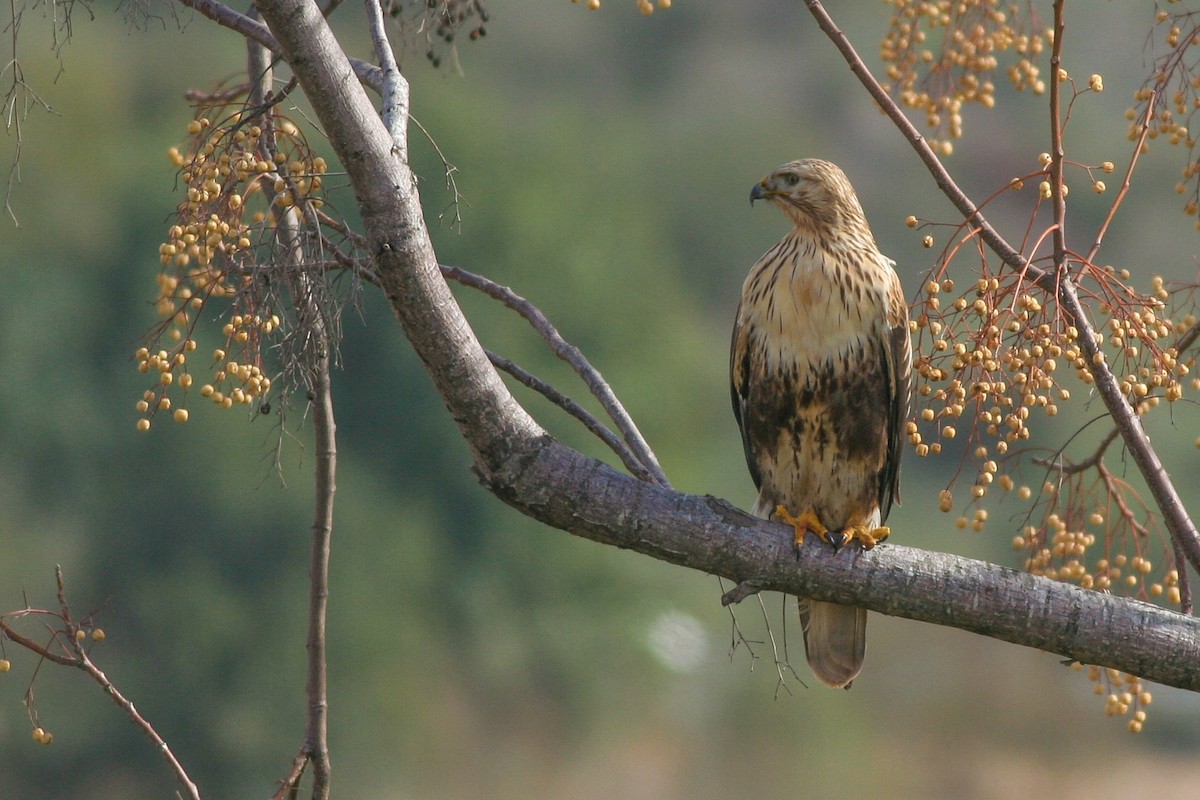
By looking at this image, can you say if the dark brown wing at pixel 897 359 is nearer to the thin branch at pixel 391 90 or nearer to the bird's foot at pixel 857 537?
the bird's foot at pixel 857 537

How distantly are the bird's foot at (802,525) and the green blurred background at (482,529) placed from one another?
8190 millimetres

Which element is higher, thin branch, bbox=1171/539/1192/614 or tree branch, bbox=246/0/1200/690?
thin branch, bbox=1171/539/1192/614

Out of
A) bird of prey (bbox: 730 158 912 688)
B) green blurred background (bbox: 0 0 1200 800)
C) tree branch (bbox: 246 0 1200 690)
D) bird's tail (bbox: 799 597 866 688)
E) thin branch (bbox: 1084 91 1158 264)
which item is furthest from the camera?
green blurred background (bbox: 0 0 1200 800)

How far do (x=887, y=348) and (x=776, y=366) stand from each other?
24cm

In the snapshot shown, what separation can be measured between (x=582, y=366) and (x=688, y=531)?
1.99ft

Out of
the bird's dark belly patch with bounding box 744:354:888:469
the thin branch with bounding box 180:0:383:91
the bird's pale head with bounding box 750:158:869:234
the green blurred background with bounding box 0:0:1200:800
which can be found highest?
the green blurred background with bounding box 0:0:1200:800

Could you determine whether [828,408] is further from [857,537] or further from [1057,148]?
[1057,148]

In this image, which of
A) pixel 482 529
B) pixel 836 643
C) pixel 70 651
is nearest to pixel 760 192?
pixel 836 643

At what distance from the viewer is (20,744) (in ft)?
42.2

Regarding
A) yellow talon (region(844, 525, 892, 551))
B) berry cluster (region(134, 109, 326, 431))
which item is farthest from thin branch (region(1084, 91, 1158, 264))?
berry cluster (region(134, 109, 326, 431))

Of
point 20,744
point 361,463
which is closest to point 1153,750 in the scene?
point 361,463

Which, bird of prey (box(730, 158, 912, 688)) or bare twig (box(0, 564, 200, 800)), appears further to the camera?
bird of prey (box(730, 158, 912, 688))

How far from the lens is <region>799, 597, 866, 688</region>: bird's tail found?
3.08m

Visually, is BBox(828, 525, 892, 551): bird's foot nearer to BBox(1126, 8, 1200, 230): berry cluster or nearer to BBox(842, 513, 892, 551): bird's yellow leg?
BBox(842, 513, 892, 551): bird's yellow leg
